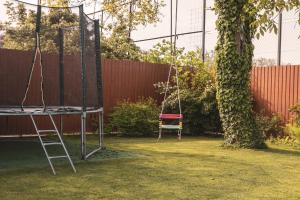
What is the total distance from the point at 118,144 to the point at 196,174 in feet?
11.7

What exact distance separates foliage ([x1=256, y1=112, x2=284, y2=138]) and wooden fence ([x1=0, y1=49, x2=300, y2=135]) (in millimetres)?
178

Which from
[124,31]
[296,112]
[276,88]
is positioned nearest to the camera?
[296,112]

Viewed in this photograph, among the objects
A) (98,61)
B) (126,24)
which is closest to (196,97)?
(98,61)

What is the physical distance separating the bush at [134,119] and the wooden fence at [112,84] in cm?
56

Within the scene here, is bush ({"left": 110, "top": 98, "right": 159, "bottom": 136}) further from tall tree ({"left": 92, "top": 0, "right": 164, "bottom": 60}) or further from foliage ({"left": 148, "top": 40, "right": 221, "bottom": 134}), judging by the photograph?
tall tree ({"left": 92, "top": 0, "right": 164, "bottom": 60})

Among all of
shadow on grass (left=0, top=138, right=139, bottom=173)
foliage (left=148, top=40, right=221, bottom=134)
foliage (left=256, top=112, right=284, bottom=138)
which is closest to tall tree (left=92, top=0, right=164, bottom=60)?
foliage (left=148, top=40, right=221, bottom=134)

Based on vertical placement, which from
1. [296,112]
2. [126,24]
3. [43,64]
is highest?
[126,24]

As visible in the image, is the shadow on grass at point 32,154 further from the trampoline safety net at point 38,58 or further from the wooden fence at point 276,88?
the wooden fence at point 276,88

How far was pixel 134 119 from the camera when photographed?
1113cm

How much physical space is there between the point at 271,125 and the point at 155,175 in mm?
5582

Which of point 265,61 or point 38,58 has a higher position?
point 265,61

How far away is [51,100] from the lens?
9320 mm

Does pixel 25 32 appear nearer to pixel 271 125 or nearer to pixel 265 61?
pixel 271 125

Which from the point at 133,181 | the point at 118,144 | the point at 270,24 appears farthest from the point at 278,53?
the point at 270,24
